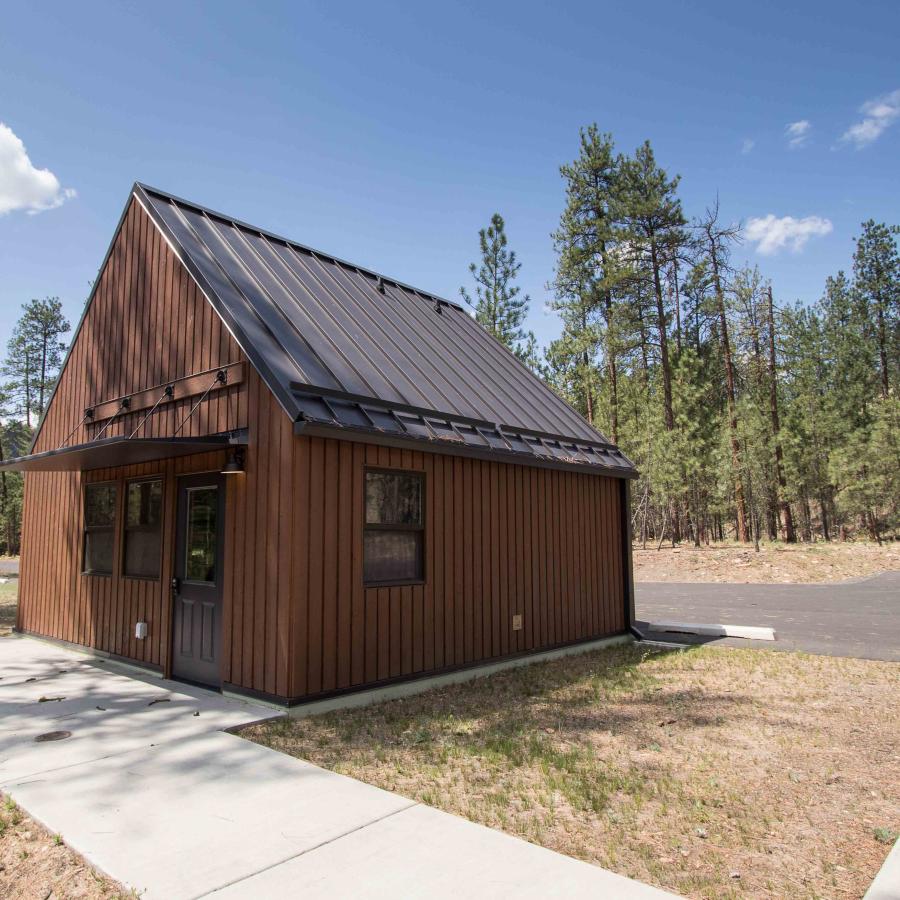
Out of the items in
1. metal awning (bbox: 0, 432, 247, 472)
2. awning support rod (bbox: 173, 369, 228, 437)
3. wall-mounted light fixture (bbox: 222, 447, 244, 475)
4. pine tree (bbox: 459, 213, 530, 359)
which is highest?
pine tree (bbox: 459, 213, 530, 359)

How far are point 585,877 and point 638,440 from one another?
77.3ft

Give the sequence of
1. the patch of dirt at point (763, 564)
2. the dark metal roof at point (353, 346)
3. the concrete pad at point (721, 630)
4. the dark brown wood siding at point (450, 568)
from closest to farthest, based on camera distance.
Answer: the dark brown wood siding at point (450, 568) < the dark metal roof at point (353, 346) < the concrete pad at point (721, 630) < the patch of dirt at point (763, 564)

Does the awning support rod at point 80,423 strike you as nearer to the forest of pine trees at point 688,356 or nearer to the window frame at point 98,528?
the window frame at point 98,528

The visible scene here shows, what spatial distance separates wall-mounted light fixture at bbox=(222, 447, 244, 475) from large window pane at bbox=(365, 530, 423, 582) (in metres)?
1.38

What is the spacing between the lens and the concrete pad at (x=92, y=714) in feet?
14.5

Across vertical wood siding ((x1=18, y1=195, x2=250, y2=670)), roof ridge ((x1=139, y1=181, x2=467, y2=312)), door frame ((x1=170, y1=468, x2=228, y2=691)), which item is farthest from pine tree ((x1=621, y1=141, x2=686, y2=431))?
door frame ((x1=170, y1=468, x2=228, y2=691))

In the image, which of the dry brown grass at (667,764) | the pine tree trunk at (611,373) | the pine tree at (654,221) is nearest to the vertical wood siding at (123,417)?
the dry brown grass at (667,764)

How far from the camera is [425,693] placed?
20.7ft

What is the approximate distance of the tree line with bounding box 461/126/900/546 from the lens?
87.0 ft

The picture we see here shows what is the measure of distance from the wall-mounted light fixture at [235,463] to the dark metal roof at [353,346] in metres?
0.83

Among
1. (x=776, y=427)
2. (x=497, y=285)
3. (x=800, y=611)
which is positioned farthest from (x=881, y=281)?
(x=800, y=611)

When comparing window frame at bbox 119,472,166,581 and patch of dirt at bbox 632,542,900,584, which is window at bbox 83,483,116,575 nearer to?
window frame at bbox 119,472,166,581

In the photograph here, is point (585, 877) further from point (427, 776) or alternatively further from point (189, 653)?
point (189, 653)

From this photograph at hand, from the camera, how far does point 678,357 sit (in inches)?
1185
